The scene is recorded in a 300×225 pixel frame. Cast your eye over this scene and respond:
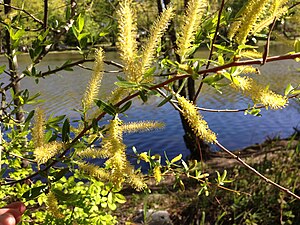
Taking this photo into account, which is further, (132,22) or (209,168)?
(209,168)

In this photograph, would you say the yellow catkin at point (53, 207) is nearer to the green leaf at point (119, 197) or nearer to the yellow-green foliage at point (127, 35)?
the yellow-green foliage at point (127, 35)

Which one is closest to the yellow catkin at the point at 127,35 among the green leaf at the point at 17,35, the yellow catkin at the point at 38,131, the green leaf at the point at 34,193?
the yellow catkin at the point at 38,131

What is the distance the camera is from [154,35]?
54 cm

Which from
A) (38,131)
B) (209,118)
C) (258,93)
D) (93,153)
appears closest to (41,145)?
(38,131)

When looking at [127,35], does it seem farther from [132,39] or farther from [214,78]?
[214,78]

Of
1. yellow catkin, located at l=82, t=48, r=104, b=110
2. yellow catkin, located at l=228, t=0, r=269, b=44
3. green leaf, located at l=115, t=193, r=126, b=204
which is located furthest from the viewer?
green leaf, located at l=115, t=193, r=126, b=204

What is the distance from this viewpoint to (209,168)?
483cm

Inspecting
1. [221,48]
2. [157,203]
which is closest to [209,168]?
[157,203]

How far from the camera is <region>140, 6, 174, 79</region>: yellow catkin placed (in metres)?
0.54

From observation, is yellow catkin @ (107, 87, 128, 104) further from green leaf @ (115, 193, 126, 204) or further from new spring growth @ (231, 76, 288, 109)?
green leaf @ (115, 193, 126, 204)

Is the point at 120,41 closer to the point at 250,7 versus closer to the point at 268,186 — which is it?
→ the point at 250,7

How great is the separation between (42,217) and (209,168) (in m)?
3.12

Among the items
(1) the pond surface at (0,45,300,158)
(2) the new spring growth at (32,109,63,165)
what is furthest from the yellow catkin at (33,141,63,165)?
(1) the pond surface at (0,45,300,158)

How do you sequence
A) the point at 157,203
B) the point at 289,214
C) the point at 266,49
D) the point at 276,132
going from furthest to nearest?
the point at 276,132 < the point at 157,203 < the point at 289,214 < the point at 266,49
